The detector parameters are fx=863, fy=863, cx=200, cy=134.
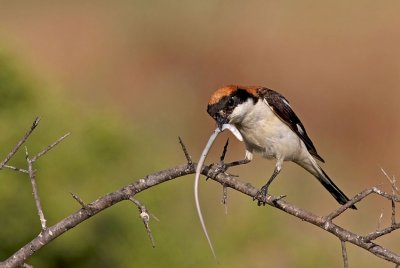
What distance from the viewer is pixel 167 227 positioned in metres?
8.62

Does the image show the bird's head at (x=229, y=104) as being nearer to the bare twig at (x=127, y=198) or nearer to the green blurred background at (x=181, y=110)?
the bare twig at (x=127, y=198)

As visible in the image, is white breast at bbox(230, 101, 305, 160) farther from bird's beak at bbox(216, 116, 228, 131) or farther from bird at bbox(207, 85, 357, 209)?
bird's beak at bbox(216, 116, 228, 131)

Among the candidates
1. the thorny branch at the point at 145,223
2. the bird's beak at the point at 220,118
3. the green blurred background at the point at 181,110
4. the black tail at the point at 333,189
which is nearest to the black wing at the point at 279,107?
the black tail at the point at 333,189

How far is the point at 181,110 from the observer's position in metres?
19.1

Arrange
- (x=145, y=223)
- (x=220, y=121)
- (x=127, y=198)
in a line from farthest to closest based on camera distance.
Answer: (x=220, y=121) → (x=127, y=198) → (x=145, y=223)

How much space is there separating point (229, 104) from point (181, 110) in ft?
46.9

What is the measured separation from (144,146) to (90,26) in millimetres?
13553

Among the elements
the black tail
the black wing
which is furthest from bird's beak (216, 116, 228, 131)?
the black tail

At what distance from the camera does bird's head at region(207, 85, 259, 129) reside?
15.6 feet

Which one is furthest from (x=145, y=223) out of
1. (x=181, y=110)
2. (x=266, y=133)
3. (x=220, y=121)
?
(x=181, y=110)

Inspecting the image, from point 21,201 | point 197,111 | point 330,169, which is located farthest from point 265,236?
point 197,111

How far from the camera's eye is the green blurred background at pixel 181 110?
8383 millimetres

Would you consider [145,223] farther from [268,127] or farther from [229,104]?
[268,127]

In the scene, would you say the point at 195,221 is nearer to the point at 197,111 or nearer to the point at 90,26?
the point at 197,111
